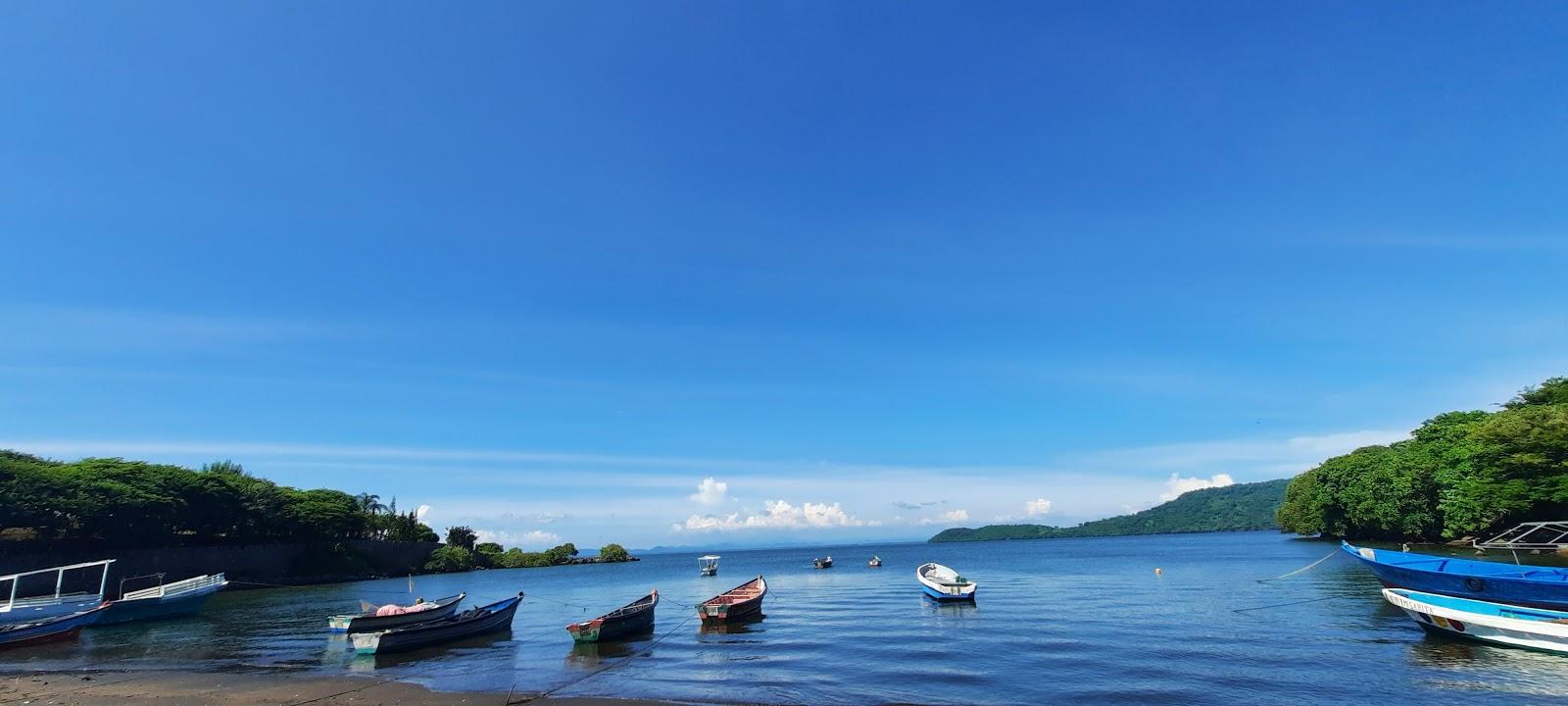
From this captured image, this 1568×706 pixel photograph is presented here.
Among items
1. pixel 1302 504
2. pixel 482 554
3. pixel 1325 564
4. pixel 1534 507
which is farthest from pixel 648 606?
pixel 482 554

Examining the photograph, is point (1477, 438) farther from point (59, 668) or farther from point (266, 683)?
point (59, 668)

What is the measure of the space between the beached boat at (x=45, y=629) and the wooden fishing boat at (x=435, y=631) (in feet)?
57.6

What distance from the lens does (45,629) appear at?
3344 cm

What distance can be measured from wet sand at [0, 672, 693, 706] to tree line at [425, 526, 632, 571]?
99.4 meters

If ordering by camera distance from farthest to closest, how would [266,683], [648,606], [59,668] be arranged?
1. [648,606]
2. [59,668]
3. [266,683]

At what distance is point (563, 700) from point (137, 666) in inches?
764

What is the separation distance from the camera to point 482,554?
134 m

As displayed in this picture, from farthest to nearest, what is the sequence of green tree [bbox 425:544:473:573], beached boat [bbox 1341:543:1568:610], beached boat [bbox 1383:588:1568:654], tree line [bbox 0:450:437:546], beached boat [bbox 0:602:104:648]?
green tree [bbox 425:544:473:573]
tree line [bbox 0:450:437:546]
beached boat [bbox 0:602:104:648]
beached boat [bbox 1341:543:1568:610]
beached boat [bbox 1383:588:1568:654]

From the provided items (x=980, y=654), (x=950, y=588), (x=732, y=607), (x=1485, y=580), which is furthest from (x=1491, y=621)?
(x=732, y=607)

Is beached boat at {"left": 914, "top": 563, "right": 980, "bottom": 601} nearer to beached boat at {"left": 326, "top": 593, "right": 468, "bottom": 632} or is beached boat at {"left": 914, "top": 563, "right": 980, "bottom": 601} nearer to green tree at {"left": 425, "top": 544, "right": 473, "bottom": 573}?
beached boat at {"left": 326, "top": 593, "right": 468, "bottom": 632}

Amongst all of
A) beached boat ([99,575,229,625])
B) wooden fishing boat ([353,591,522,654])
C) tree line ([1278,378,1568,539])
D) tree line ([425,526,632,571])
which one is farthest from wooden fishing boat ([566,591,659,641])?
tree line ([425,526,632,571])

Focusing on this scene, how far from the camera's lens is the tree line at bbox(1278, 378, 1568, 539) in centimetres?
5184

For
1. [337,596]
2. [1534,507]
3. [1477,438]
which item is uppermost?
[1477,438]

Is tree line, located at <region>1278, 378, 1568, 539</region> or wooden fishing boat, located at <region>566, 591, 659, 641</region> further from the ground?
tree line, located at <region>1278, 378, 1568, 539</region>
